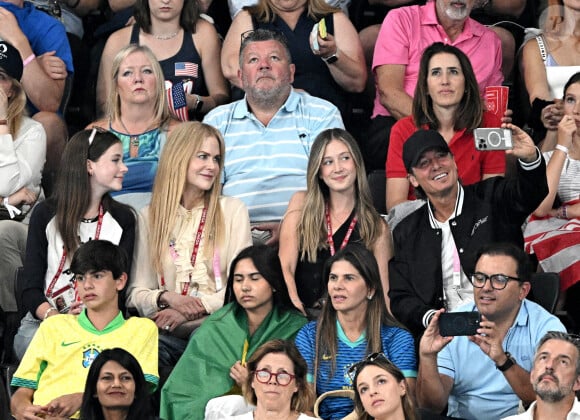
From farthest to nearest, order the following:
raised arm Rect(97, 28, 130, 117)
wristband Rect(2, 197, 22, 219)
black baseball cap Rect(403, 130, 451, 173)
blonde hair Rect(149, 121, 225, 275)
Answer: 1. raised arm Rect(97, 28, 130, 117)
2. wristband Rect(2, 197, 22, 219)
3. blonde hair Rect(149, 121, 225, 275)
4. black baseball cap Rect(403, 130, 451, 173)

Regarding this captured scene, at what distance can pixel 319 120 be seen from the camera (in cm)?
794

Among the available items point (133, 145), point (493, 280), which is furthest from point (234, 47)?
point (493, 280)

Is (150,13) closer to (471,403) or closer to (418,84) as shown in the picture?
(418,84)

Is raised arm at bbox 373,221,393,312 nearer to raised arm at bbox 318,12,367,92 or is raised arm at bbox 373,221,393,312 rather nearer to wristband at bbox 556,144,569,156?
wristband at bbox 556,144,569,156

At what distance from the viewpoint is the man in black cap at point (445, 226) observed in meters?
6.85

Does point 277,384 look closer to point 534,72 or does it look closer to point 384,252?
point 384,252

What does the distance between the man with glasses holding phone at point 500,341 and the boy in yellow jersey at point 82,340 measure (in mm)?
→ 1199

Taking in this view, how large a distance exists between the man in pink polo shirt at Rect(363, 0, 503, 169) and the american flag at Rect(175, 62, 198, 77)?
0.98m

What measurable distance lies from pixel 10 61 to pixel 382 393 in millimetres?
3015

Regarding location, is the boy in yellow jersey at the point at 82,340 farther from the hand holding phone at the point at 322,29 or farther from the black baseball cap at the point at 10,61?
the hand holding phone at the point at 322,29

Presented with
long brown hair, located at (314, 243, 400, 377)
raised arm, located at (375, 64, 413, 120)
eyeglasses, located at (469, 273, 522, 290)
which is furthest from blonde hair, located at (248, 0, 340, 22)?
eyeglasses, located at (469, 273, 522, 290)

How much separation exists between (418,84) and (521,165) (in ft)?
3.48

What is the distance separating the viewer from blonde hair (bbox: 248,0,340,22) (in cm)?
852

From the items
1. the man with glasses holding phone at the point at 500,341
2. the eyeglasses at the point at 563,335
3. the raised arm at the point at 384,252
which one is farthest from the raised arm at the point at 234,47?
the eyeglasses at the point at 563,335
